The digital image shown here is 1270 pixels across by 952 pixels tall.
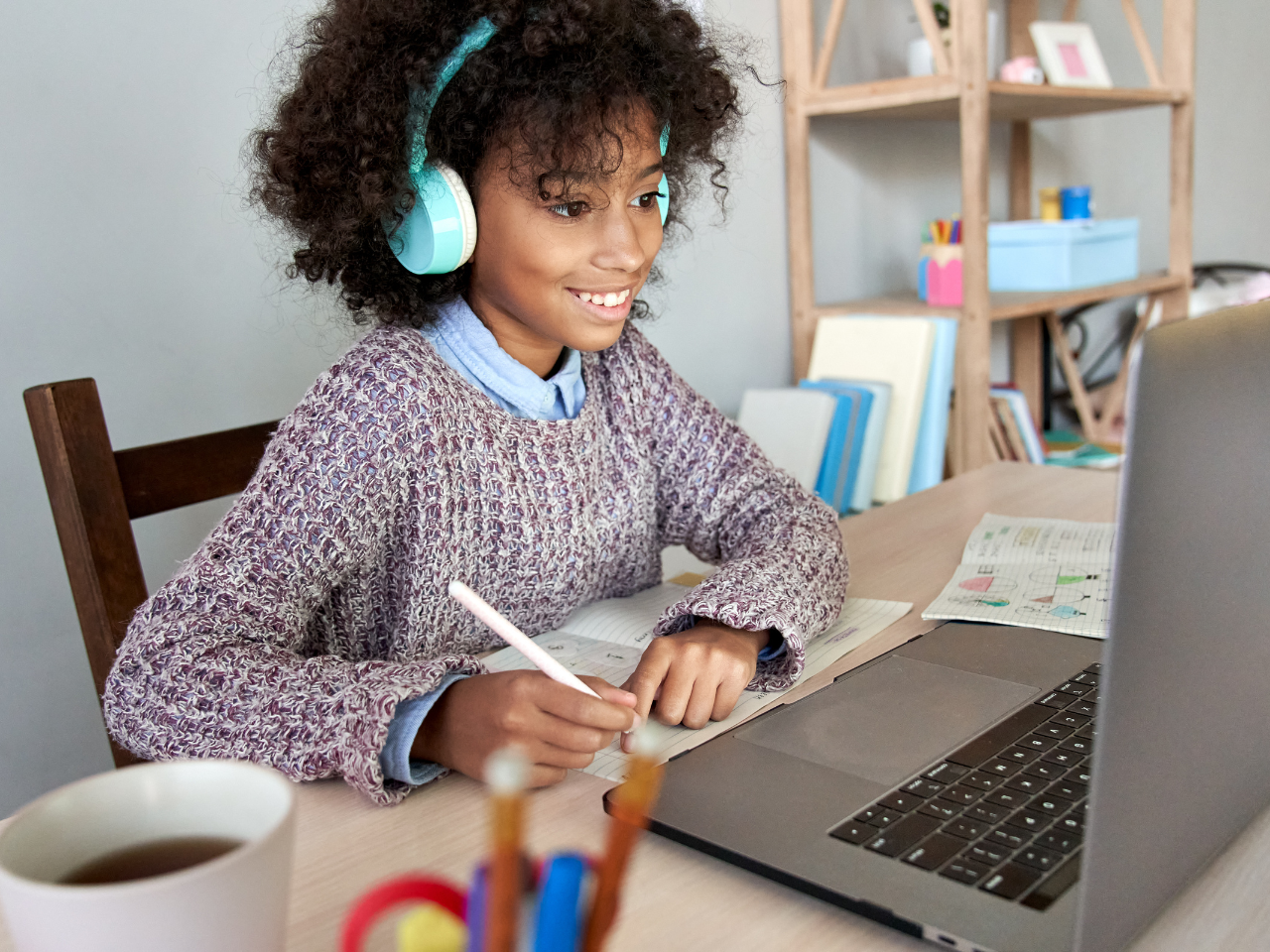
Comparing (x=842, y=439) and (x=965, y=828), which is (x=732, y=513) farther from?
(x=842, y=439)

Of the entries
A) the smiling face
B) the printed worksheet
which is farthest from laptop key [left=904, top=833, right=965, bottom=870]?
the smiling face

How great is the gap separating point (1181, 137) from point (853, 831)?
7.96 ft

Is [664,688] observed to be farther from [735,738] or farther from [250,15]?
[250,15]

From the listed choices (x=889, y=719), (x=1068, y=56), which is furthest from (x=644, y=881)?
(x=1068, y=56)

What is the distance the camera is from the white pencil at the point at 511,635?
0.48m

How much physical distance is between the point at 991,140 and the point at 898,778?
8.03 ft

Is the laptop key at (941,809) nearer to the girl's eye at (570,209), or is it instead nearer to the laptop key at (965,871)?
the laptop key at (965,871)

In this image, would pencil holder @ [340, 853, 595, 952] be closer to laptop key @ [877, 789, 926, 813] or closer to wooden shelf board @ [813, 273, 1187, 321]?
laptop key @ [877, 789, 926, 813]

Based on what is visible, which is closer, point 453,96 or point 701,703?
point 701,703

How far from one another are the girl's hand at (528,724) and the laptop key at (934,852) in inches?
6.5

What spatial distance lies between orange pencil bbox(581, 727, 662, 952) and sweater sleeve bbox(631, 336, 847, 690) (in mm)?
536

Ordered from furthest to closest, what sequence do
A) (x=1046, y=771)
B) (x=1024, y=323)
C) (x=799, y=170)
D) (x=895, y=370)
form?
(x=1024, y=323) → (x=799, y=170) → (x=895, y=370) → (x=1046, y=771)

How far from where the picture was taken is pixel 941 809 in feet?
1.69

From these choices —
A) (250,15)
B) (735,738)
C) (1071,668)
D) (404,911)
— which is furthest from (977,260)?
(404,911)
